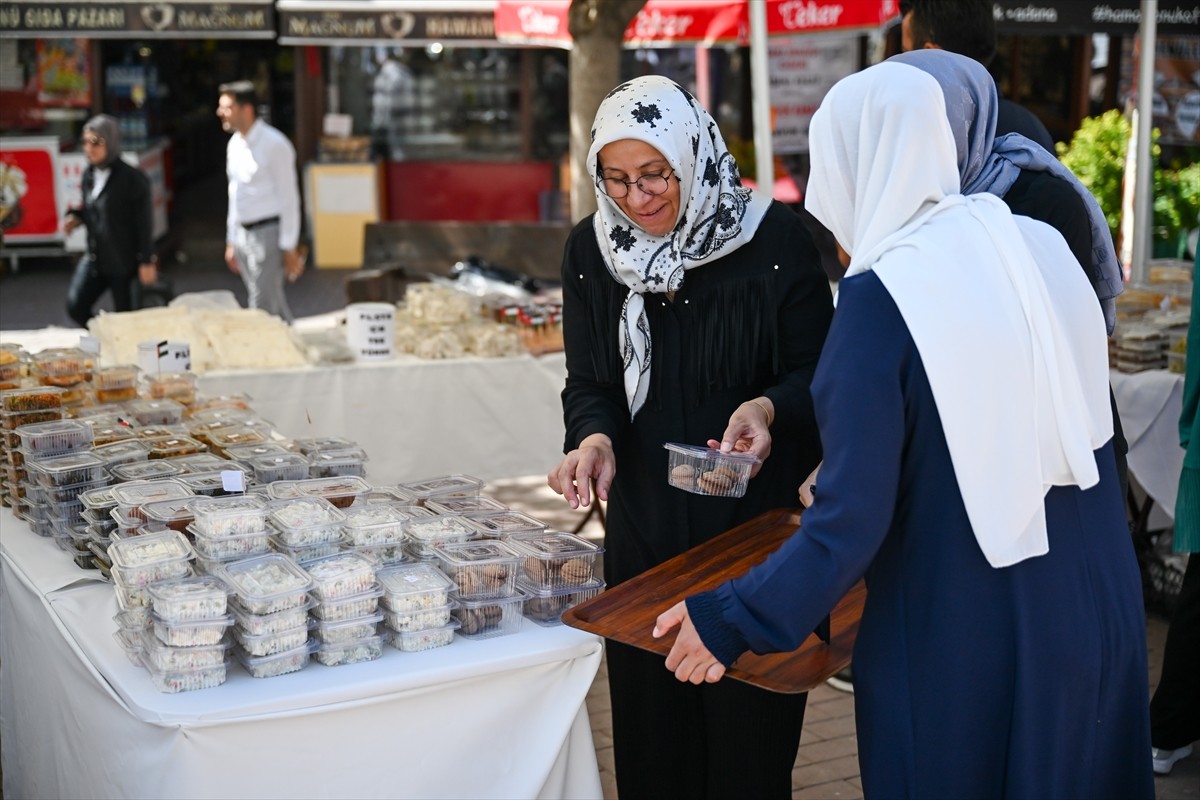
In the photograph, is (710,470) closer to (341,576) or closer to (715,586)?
(715,586)

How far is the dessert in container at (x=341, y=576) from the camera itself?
222 cm

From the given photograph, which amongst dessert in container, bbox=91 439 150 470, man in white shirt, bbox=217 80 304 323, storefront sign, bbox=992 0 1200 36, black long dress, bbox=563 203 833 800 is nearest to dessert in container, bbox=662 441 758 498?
black long dress, bbox=563 203 833 800

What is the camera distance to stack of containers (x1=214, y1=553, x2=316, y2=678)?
2.16 meters

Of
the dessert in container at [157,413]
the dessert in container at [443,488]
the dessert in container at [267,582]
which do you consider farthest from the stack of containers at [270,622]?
the dessert in container at [157,413]

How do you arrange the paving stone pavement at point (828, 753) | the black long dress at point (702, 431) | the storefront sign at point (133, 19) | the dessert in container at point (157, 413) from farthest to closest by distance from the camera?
the storefront sign at point (133, 19) < the paving stone pavement at point (828, 753) < the dessert in container at point (157, 413) < the black long dress at point (702, 431)

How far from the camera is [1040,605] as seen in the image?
184 centimetres

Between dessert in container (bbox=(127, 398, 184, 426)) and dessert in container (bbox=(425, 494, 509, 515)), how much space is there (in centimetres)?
115

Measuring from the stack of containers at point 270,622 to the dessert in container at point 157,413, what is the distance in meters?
1.46

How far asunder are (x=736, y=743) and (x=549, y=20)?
560 cm

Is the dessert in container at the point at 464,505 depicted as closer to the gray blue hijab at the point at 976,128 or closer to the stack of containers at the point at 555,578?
the stack of containers at the point at 555,578

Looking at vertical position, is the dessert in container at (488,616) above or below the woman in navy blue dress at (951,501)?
below

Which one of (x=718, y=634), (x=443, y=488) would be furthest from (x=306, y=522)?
(x=718, y=634)

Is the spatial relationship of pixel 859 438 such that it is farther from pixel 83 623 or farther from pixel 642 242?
pixel 83 623

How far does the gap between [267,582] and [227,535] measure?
0.19m
